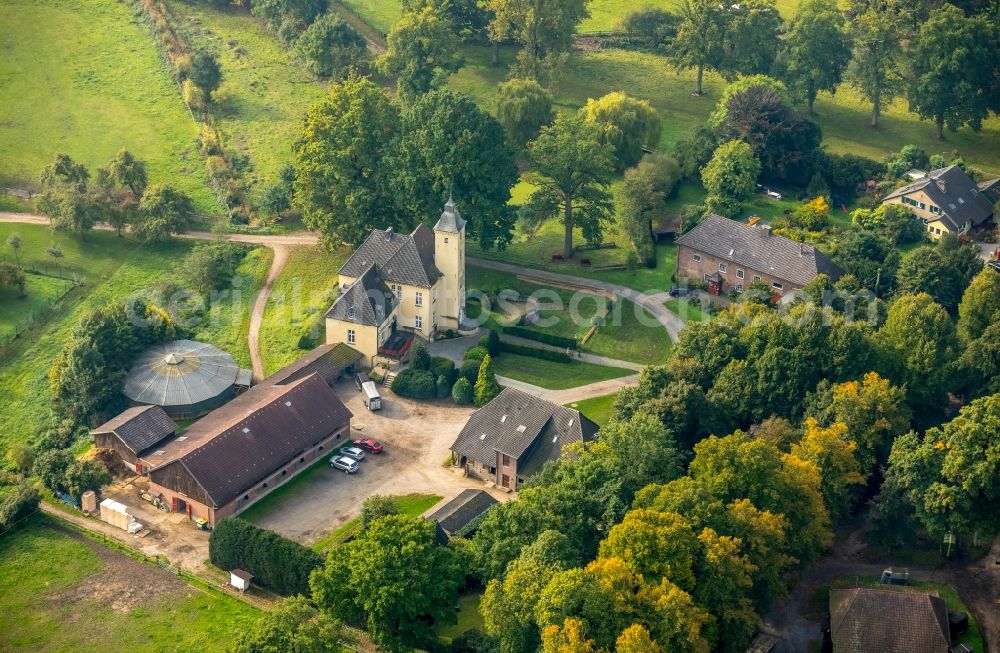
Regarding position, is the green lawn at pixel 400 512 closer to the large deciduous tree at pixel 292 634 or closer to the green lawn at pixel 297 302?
the large deciduous tree at pixel 292 634

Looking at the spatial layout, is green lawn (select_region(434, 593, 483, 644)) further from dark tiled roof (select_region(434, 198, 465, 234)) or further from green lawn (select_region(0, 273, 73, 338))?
green lawn (select_region(0, 273, 73, 338))

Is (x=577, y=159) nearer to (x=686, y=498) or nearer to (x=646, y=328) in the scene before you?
(x=646, y=328)

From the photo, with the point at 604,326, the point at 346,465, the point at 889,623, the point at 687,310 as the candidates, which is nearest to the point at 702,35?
the point at 687,310

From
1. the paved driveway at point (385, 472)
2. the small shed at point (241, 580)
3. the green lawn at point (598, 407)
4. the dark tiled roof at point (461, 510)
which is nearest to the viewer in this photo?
the small shed at point (241, 580)

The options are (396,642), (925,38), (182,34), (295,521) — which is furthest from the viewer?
(182,34)

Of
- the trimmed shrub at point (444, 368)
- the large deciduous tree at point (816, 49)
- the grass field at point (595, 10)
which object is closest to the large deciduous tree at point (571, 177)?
the trimmed shrub at point (444, 368)

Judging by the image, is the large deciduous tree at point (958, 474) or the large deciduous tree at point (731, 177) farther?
the large deciduous tree at point (731, 177)

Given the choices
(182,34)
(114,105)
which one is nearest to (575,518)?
(114,105)
